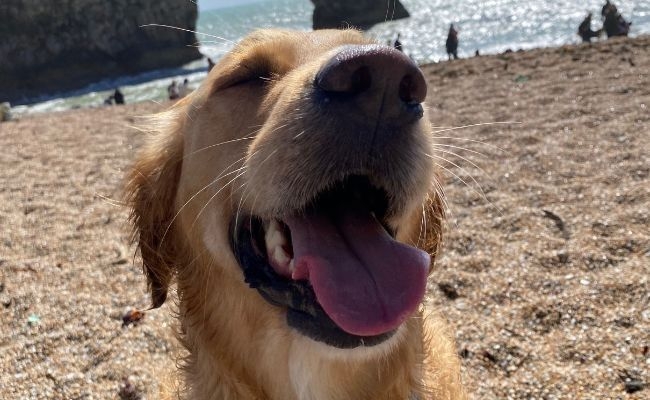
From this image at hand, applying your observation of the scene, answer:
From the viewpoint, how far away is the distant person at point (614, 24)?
1914 cm

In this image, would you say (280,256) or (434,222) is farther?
(434,222)

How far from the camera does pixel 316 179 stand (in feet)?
6.40

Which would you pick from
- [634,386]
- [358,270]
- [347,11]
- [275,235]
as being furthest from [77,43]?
[358,270]

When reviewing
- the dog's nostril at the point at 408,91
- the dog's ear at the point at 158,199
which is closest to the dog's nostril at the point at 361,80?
the dog's nostril at the point at 408,91

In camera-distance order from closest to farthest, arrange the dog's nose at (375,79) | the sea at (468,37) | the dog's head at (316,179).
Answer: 1. the dog's nose at (375,79)
2. the dog's head at (316,179)
3. the sea at (468,37)

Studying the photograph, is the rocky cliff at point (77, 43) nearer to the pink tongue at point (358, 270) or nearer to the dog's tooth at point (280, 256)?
the dog's tooth at point (280, 256)

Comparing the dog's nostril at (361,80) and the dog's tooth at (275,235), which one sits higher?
the dog's nostril at (361,80)

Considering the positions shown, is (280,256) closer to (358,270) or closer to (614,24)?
(358,270)

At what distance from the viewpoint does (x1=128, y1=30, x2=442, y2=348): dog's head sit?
1832mm

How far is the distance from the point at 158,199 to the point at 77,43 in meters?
47.6

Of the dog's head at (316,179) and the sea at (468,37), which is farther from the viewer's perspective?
the sea at (468,37)

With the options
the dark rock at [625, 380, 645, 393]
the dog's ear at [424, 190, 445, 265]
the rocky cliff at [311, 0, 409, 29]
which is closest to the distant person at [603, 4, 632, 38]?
the dark rock at [625, 380, 645, 393]

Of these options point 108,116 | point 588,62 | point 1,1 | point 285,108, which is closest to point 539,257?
point 285,108

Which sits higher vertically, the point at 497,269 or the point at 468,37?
the point at 468,37
